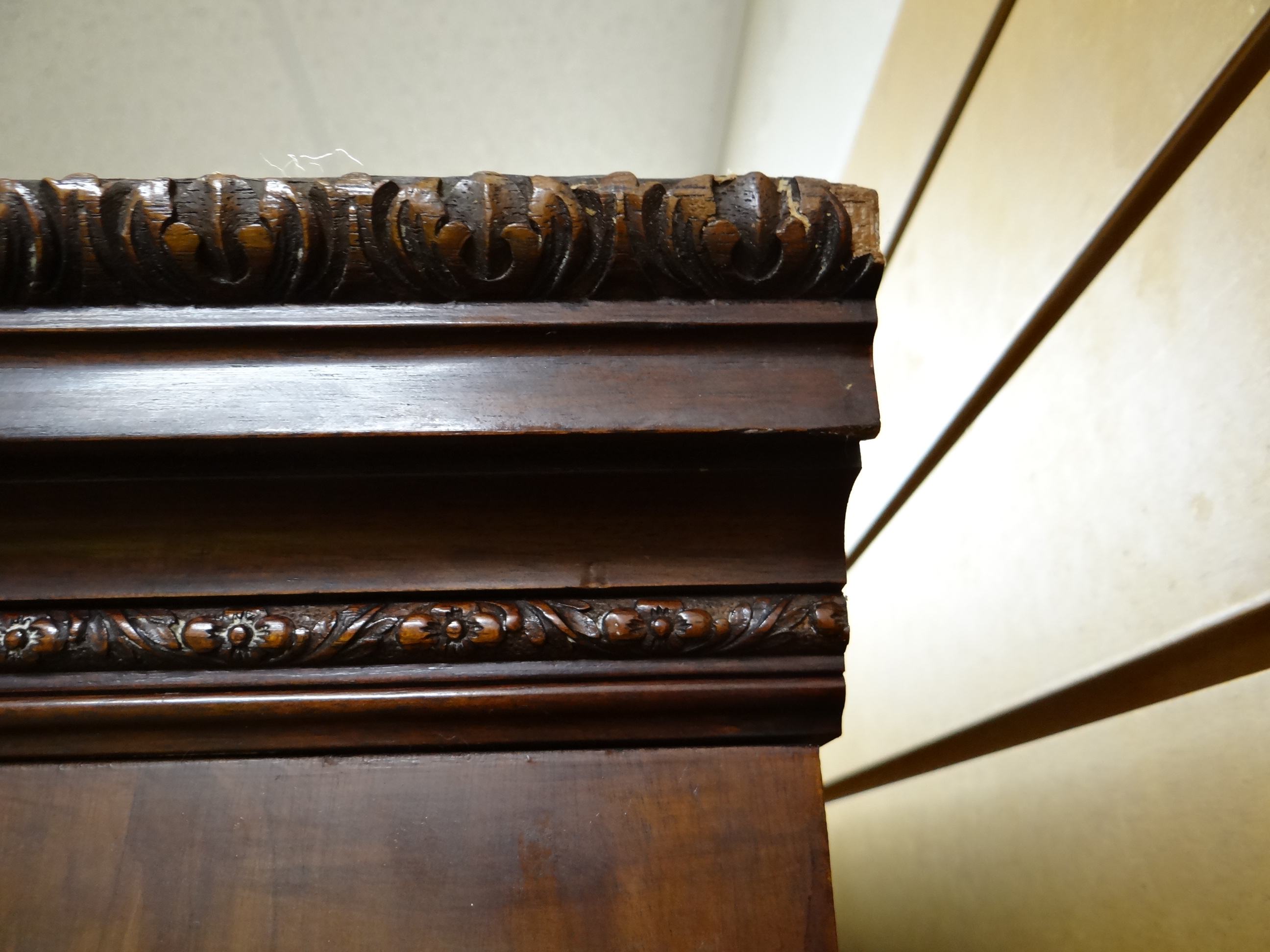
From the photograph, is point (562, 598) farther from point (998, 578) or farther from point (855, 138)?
point (855, 138)

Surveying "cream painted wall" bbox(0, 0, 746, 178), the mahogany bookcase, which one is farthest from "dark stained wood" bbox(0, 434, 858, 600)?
"cream painted wall" bbox(0, 0, 746, 178)

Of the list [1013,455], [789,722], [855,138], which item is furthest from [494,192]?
[855,138]

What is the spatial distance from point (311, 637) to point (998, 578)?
0.42m

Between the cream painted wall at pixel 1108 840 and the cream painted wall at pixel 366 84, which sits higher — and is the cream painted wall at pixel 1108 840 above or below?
below

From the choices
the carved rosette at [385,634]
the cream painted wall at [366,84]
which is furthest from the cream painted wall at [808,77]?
the carved rosette at [385,634]

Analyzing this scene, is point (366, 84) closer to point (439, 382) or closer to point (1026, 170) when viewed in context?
point (1026, 170)

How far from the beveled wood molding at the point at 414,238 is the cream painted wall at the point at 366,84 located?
108 cm

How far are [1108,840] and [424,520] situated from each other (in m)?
0.35

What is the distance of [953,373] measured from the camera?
22.7 inches

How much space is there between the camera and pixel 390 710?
0.25m

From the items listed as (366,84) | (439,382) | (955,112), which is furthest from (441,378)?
(366,84)

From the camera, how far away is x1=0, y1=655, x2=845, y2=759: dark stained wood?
0.81ft

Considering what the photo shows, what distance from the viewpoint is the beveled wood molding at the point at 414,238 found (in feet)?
0.76

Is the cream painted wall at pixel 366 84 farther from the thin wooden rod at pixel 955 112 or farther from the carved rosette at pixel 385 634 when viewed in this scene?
the carved rosette at pixel 385 634
